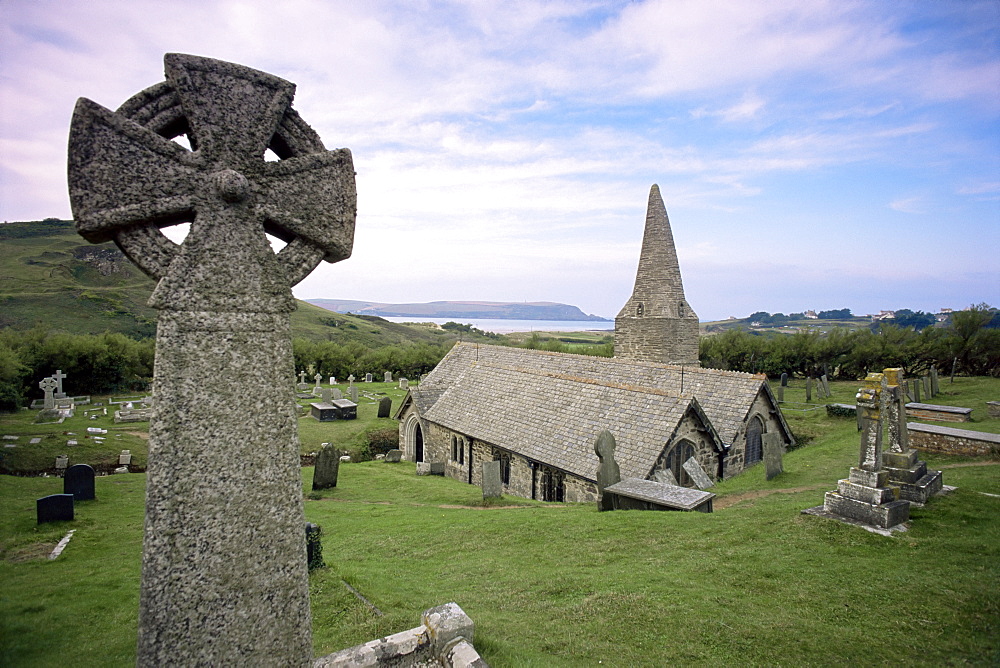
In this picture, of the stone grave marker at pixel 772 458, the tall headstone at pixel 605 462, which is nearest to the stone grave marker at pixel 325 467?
the tall headstone at pixel 605 462

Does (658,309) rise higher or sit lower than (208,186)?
higher

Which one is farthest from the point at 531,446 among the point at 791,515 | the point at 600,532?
the point at 791,515

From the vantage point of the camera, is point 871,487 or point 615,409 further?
point 615,409

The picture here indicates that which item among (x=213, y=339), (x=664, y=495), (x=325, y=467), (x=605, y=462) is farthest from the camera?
(x=325, y=467)

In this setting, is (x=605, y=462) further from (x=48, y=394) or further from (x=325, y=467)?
(x=48, y=394)

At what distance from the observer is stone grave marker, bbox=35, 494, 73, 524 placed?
1098 cm

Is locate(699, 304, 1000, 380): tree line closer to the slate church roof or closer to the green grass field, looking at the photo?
the slate church roof

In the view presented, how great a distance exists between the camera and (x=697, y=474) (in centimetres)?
1514

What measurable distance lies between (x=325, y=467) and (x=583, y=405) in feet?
30.9

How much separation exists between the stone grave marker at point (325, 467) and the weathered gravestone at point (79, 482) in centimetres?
595

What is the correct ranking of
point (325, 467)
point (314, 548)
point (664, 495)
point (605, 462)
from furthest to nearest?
point (325, 467)
point (605, 462)
point (664, 495)
point (314, 548)

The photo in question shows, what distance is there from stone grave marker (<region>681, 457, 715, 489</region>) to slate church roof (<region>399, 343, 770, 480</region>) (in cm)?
147

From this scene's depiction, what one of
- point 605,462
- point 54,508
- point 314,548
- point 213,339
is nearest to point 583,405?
point 605,462

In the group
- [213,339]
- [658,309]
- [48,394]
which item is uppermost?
[658,309]
